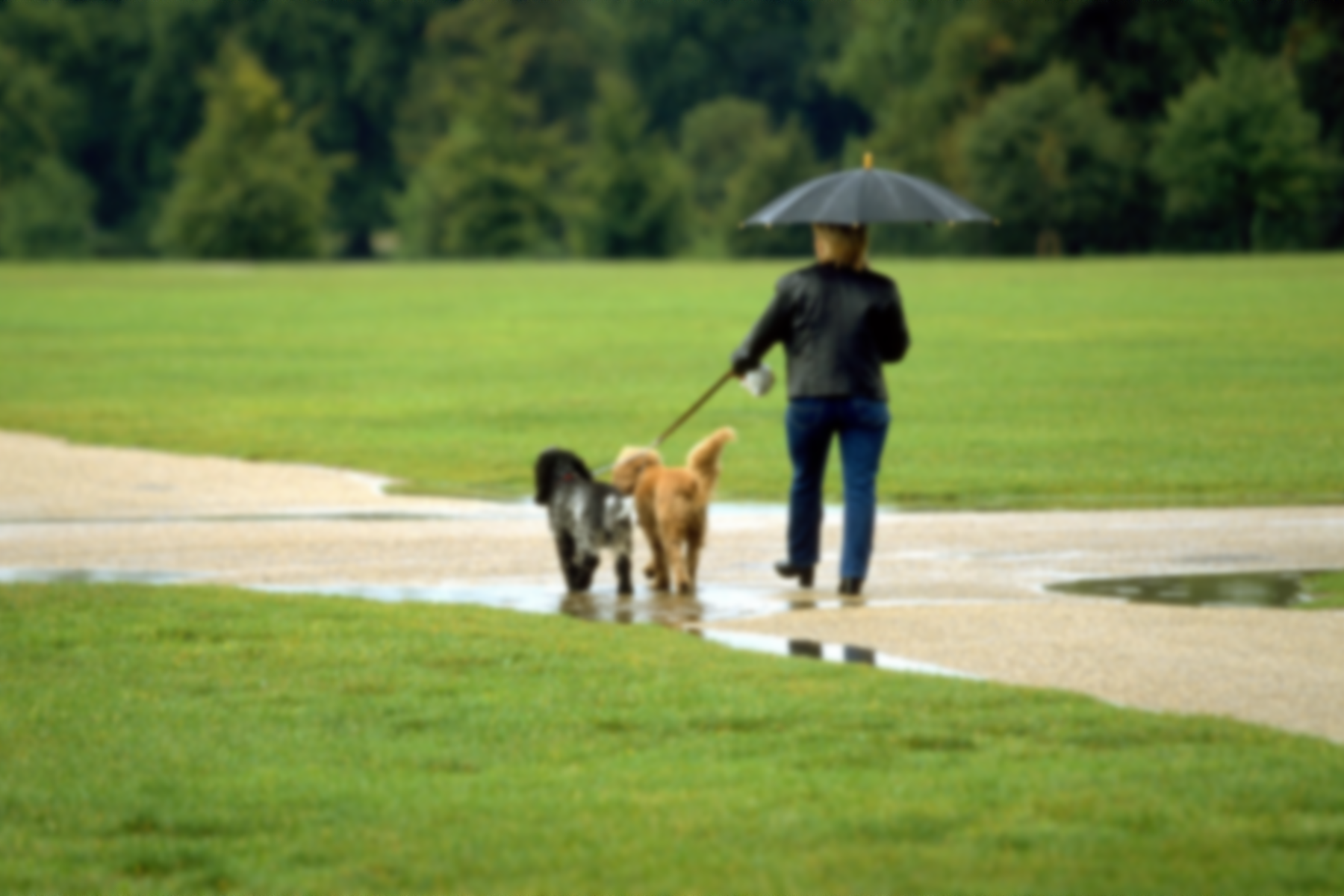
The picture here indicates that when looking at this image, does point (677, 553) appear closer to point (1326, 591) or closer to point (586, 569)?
point (586, 569)

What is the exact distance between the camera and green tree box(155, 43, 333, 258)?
101m

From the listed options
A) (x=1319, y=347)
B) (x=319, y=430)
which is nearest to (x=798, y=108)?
(x=1319, y=347)

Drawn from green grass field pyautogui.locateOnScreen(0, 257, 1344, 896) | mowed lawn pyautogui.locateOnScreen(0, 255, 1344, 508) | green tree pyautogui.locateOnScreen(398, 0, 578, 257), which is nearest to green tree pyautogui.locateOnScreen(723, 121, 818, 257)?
green tree pyautogui.locateOnScreen(398, 0, 578, 257)

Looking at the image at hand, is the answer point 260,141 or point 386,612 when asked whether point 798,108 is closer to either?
point 260,141

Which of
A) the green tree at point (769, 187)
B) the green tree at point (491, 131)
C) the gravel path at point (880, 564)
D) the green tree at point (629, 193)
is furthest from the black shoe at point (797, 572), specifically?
the green tree at point (491, 131)

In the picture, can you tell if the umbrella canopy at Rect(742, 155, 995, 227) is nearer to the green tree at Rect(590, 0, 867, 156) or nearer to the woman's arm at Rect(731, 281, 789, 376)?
the woman's arm at Rect(731, 281, 789, 376)

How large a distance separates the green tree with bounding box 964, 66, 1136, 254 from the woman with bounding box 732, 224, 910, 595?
77.5m

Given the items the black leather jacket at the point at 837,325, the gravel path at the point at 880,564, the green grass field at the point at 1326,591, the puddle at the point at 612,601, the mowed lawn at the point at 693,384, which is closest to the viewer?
the gravel path at the point at 880,564

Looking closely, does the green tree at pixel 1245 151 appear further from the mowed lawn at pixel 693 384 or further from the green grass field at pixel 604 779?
the green grass field at pixel 604 779

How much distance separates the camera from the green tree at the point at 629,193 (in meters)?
101

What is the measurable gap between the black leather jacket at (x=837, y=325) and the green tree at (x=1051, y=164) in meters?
77.5

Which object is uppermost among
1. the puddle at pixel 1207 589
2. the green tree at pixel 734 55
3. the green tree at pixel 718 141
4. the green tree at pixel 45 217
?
the green tree at pixel 734 55

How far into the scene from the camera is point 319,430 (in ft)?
73.8

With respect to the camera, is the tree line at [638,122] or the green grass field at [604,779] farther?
the tree line at [638,122]
